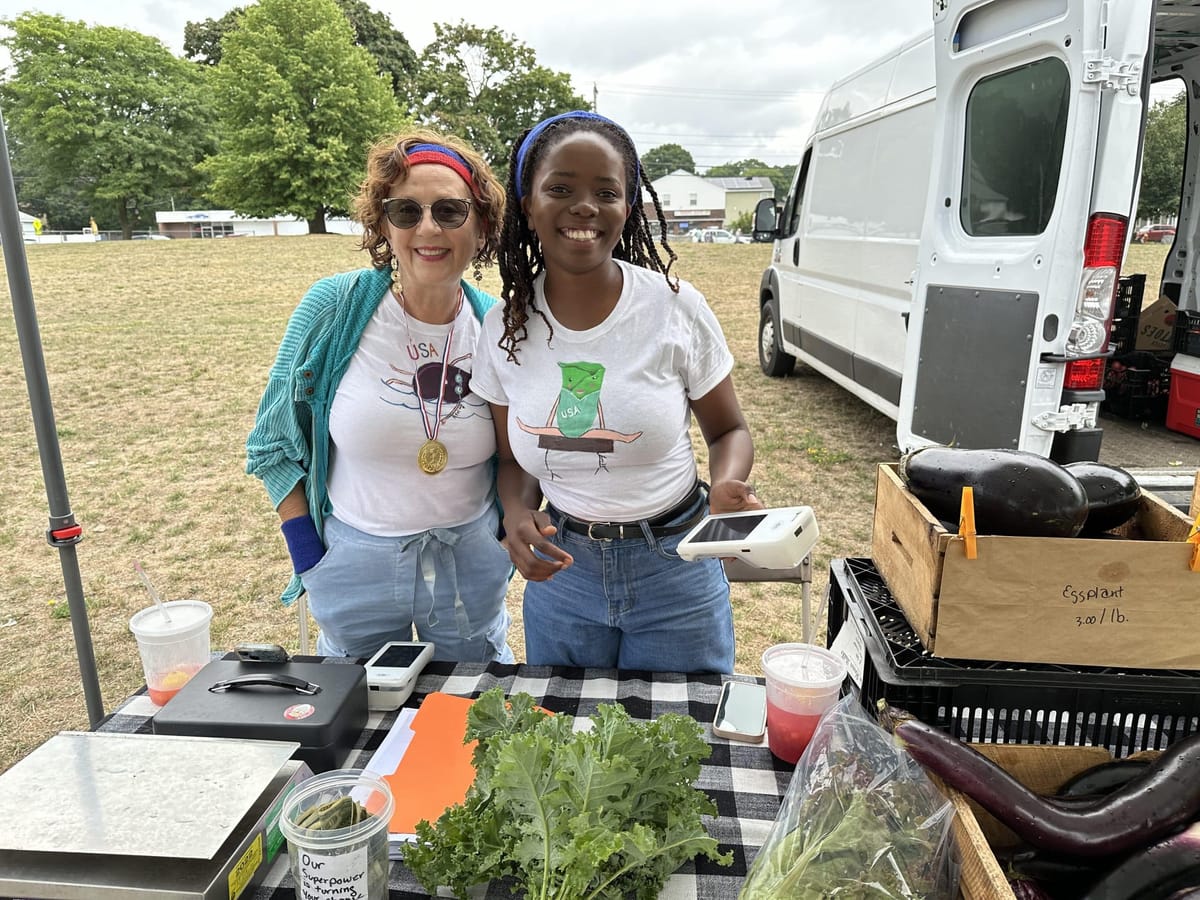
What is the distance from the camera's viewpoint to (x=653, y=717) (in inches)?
67.5

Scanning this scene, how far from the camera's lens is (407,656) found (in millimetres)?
1844

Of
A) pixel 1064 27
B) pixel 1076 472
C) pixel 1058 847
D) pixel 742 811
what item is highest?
pixel 1064 27

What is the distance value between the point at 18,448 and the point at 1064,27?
324 inches

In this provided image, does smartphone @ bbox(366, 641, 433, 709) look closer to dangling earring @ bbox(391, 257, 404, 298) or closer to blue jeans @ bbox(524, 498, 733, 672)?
blue jeans @ bbox(524, 498, 733, 672)

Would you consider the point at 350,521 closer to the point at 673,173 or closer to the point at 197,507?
the point at 197,507

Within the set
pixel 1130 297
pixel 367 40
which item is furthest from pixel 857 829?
pixel 367 40

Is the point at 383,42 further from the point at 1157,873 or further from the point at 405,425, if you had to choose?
the point at 1157,873

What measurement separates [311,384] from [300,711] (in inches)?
37.0

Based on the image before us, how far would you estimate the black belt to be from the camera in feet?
6.34

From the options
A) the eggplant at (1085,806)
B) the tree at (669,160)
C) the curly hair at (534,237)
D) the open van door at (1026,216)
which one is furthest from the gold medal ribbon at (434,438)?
the tree at (669,160)

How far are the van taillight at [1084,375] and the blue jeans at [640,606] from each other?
101 inches

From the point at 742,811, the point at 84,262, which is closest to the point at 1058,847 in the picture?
the point at 742,811

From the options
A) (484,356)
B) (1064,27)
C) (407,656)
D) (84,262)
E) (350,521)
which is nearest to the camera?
(407,656)

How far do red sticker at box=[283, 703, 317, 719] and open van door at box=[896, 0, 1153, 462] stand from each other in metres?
3.46
